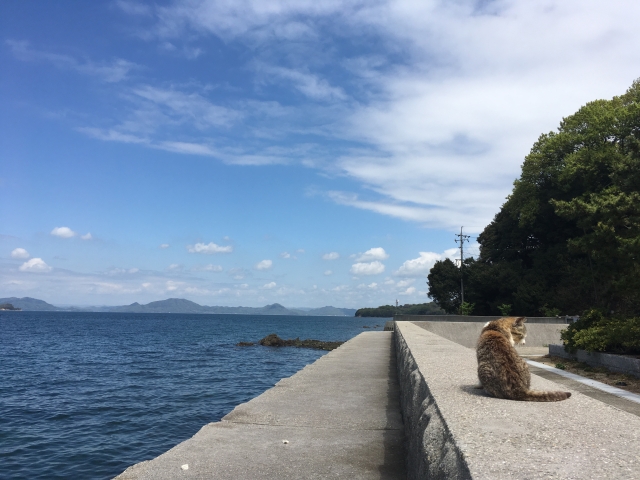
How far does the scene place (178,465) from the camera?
4234mm

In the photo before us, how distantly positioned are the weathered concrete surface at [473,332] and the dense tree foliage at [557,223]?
19.9ft

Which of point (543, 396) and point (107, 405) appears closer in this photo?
point (543, 396)

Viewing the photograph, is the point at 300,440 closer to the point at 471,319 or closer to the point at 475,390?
the point at 475,390

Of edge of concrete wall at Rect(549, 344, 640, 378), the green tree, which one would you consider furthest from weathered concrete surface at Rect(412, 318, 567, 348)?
the green tree

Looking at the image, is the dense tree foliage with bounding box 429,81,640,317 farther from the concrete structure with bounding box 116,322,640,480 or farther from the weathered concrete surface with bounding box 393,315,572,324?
the concrete structure with bounding box 116,322,640,480

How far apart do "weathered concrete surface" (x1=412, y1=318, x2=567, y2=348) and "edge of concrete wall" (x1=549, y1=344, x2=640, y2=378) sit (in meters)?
7.89

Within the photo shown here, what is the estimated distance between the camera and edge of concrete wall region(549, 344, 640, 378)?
10438 mm

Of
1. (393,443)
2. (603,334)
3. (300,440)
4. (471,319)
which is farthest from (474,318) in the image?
(300,440)

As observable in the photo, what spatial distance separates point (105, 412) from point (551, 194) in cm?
3645

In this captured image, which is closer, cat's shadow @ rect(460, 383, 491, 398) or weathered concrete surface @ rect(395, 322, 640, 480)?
weathered concrete surface @ rect(395, 322, 640, 480)

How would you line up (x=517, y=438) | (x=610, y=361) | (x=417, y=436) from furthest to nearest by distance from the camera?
1. (x=610, y=361)
2. (x=417, y=436)
3. (x=517, y=438)

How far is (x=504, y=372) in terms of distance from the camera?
12.2 ft

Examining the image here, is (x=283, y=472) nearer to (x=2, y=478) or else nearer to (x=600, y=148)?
(x=2, y=478)

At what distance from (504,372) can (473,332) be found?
21239 mm
